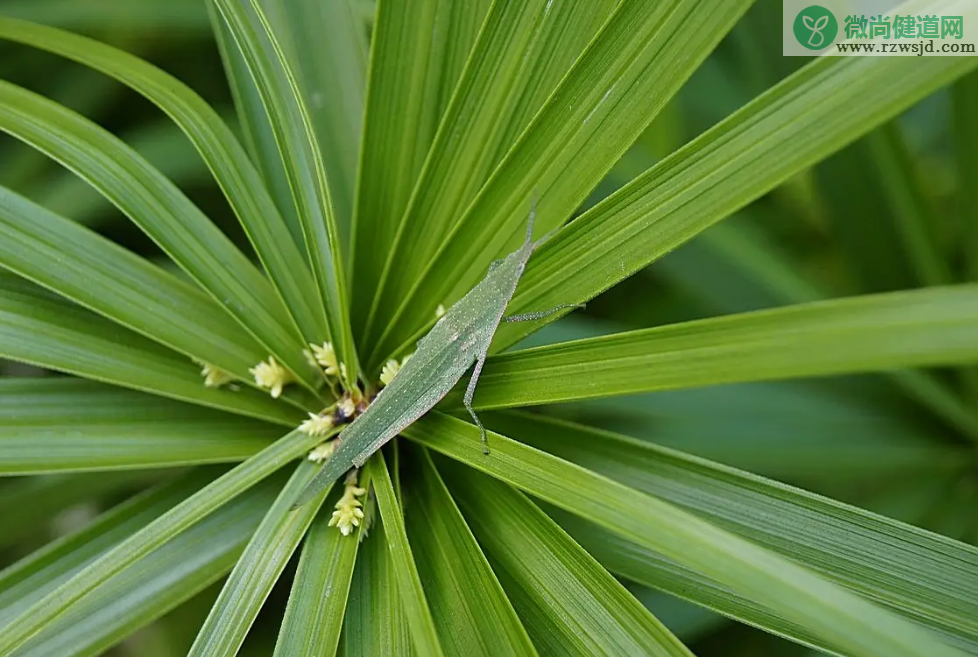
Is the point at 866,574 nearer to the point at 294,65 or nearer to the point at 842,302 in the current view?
the point at 842,302

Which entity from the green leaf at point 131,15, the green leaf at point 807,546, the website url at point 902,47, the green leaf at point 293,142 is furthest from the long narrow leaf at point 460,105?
the green leaf at point 131,15

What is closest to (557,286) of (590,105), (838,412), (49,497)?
(590,105)

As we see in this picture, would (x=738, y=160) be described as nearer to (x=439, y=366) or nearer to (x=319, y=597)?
(x=439, y=366)

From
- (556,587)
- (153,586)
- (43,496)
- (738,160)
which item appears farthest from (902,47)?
(43,496)

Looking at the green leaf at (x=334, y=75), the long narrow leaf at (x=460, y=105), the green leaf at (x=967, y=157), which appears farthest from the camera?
the green leaf at (x=967, y=157)

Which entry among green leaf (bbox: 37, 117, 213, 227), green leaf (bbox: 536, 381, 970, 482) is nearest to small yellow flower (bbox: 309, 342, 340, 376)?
green leaf (bbox: 536, 381, 970, 482)

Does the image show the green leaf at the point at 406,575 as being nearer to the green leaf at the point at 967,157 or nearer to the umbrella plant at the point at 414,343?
the umbrella plant at the point at 414,343

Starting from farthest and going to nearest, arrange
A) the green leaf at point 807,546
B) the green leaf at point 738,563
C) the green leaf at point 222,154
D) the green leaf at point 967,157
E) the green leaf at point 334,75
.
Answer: the green leaf at point 967,157
the green leaf at point 334,75
the green leaf at point 222,154
the green leaf at point 807,546
the green leaf at point 738,563
